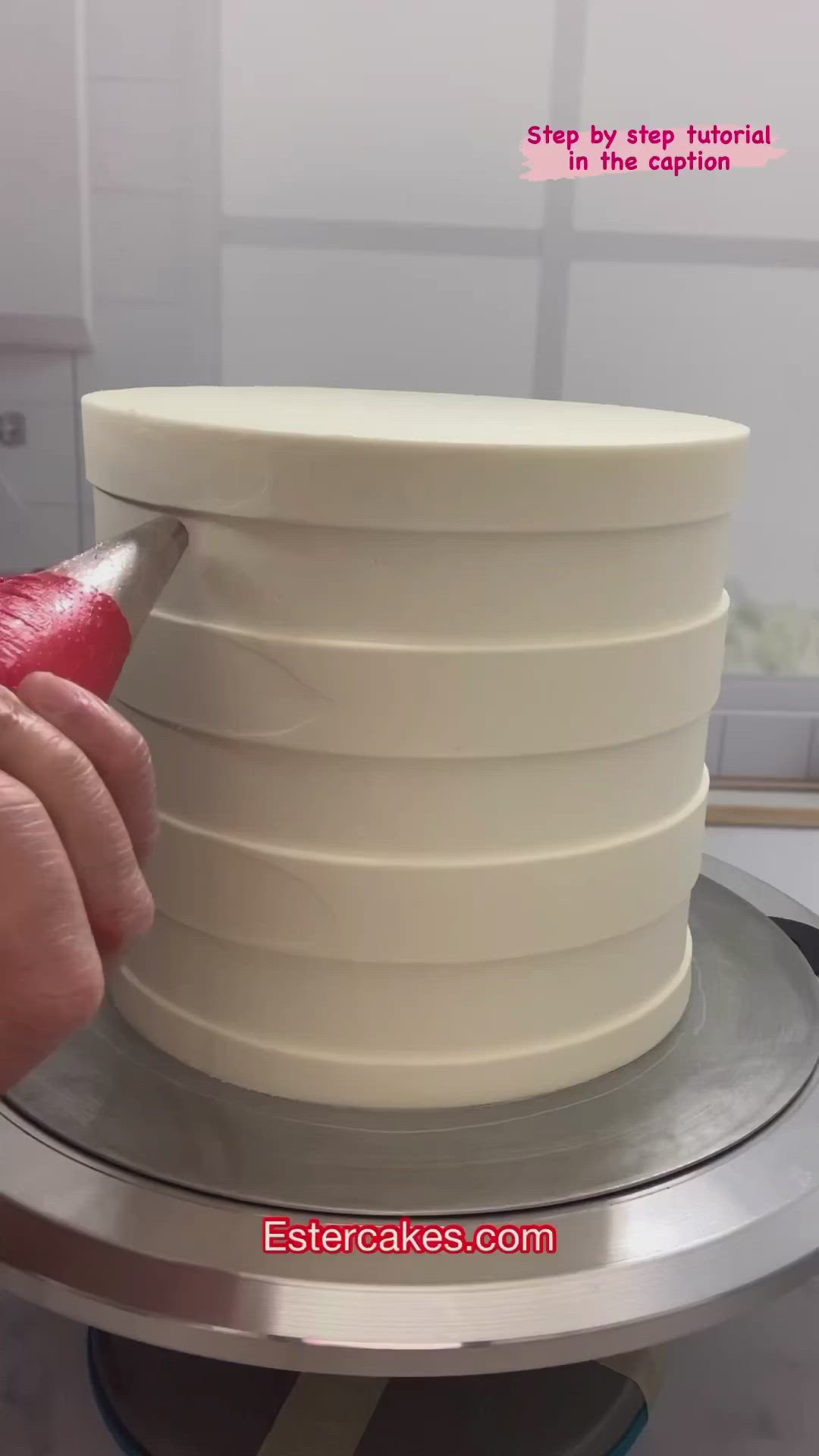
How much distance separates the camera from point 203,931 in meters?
0.58

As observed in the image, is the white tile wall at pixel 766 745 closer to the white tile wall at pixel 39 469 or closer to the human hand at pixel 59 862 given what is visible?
the white tile wall at pixel 39 469

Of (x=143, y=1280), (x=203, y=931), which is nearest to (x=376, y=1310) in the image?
(x=143, y=1280)

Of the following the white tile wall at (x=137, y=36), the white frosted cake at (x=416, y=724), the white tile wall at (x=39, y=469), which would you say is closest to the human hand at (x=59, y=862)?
the white frosted cake at (x=416, y=724)

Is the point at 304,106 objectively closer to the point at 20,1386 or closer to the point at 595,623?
the point at 595,623

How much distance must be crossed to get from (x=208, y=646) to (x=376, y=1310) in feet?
0.93

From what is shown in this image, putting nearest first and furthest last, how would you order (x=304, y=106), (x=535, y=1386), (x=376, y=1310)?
(x=376, y=1310)
(x=535, y=1386)
(x=304, y=106)

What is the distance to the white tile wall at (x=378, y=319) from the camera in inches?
40.8

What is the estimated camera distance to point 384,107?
3.29 ft

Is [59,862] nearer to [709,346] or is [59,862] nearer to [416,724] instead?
[416,724]

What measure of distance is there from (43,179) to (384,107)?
0.96ft

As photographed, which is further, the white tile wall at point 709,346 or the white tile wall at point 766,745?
the white tile wall at point 766,745

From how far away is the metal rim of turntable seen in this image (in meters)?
0.44

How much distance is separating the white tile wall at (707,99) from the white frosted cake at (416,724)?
53cm
